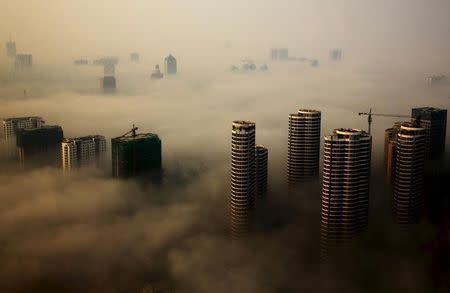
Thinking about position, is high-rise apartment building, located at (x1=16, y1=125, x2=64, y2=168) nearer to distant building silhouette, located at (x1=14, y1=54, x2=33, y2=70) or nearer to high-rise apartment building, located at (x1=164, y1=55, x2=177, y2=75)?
distant building silhouette, located at (x1=14, y1=54, x2=33, y2=70)

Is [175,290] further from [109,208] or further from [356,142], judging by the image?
[356,142]

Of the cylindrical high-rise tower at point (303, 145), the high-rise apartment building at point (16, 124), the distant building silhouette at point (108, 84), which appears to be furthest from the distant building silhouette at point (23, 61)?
the cylindrical high-rise tower at point (303, 145)

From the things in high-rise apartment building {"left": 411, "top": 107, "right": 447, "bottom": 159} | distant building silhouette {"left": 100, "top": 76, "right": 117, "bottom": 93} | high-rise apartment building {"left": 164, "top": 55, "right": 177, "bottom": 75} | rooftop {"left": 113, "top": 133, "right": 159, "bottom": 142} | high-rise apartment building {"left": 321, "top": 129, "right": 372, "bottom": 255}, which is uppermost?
high-rise apartment building {"left": 164, "top": 55, "right": 177, "bottom": 75}

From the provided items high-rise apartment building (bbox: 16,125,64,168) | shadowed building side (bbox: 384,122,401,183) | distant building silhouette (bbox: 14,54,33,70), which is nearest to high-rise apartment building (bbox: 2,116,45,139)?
high-rise apartment building (bbox: 16,125,64,168)

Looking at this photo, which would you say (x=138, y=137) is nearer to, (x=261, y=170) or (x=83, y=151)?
(x=83, y=151)

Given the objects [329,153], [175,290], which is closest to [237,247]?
[175,290]

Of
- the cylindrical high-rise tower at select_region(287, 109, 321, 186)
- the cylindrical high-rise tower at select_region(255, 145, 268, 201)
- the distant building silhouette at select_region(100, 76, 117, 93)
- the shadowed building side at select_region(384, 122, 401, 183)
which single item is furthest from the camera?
the distant building silhouette at select_region(100, 76, 117, 93)
